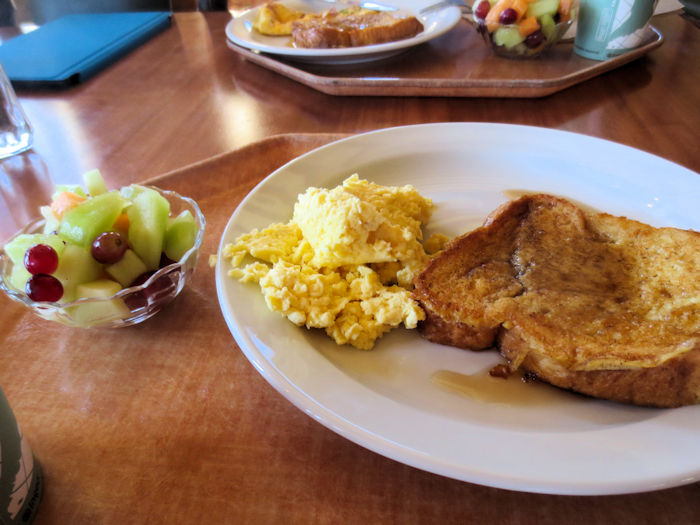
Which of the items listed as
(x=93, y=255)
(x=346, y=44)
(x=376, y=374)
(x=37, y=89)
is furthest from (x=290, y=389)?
(x=37, y=89)

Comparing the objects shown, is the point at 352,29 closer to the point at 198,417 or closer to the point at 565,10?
the point at 565,10

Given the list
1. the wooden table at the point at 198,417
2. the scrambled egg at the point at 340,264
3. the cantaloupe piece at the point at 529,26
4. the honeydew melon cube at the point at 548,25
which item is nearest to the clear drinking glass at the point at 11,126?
the wooden table at the point at 198,417

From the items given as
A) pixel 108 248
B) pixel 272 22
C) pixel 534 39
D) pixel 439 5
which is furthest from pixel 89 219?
pixel 439 5

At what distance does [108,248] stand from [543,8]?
2.56 meters

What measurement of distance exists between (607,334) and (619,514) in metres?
0.38

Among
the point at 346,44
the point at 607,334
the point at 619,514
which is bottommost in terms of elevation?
the point at 619,514

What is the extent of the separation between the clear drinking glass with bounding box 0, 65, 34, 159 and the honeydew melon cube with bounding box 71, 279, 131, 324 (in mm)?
1559

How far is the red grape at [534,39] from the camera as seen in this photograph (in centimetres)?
254

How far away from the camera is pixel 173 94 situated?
2.75 metres

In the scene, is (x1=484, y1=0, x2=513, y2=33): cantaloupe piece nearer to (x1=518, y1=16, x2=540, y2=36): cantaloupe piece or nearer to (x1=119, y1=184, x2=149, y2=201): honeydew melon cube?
(x1=518, y1=16, x2=540, y2=36): cantaloupe piece

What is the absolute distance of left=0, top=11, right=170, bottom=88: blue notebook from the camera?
279 centimetres

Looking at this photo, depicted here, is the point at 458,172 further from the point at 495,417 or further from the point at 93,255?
the point at 93,255

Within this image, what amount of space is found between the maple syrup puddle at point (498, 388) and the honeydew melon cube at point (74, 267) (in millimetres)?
919

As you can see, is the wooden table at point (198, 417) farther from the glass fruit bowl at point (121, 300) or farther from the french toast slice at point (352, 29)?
the french toast slice at point (352, 29)
